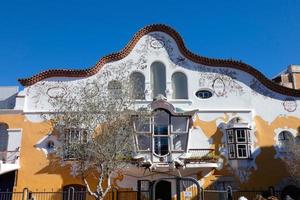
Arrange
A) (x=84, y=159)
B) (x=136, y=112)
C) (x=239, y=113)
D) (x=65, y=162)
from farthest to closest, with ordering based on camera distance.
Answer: (x=239, y=113)
(x=65, y=162)
(x=136, y=112)
(x=84, y=159)

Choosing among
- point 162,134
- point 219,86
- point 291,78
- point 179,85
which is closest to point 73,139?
point 162,134

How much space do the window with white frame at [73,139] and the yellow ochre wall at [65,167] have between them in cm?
374

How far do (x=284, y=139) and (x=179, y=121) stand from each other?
6813 millimetres

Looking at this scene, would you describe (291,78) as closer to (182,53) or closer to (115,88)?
(182,53)

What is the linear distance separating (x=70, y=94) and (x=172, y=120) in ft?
21.3

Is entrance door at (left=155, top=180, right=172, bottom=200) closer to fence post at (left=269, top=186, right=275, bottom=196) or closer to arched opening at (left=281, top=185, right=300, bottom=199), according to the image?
fence post at (left=269, top=186, right=275, bottom=196)

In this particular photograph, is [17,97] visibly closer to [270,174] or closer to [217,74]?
[217,74]

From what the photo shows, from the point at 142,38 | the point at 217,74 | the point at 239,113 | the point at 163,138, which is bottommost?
the point at 163,138

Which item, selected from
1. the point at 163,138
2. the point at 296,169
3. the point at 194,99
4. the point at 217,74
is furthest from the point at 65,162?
the point at 296,169

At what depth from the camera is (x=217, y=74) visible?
26344 millimetres

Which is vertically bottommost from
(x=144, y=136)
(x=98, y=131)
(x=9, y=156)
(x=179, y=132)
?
(x=9, y=156)

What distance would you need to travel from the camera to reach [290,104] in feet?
86.1

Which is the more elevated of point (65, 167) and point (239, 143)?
point (239, 143)

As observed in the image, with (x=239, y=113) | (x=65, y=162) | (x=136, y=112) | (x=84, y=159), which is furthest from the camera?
(x=239, y=113)
